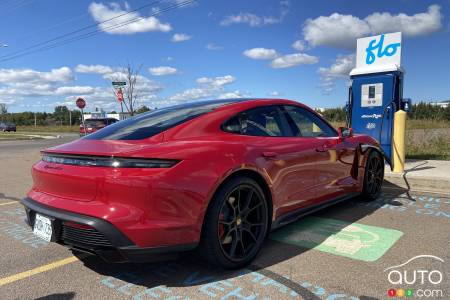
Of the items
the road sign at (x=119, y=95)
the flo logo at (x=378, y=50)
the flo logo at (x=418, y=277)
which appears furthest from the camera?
the road sign at (x=119, y=95)

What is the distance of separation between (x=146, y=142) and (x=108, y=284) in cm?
115

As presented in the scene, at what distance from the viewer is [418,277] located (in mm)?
3023

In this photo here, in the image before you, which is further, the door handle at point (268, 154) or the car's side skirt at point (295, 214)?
the car's side skirt at point (295, 214)

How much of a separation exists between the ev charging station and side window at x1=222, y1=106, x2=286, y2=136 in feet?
15.1

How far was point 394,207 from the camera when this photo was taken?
5195 millimetres

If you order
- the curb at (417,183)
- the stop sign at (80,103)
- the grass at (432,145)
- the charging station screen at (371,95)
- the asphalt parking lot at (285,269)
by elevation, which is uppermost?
the stop sign at (80,103)

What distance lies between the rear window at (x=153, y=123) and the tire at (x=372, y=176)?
102 inches

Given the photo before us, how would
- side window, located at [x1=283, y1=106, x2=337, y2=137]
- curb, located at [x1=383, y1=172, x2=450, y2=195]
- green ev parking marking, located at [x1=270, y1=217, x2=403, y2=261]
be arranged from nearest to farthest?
green ev parking marking, located at [x1=270, y1=217, x2=403, y2=261]
side window, located at [x1=283, y1=106, x2=337, y2=137]
curb, located at [x1=383, y1=172, x2=450, y2=195]

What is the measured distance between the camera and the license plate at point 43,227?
2.87 m

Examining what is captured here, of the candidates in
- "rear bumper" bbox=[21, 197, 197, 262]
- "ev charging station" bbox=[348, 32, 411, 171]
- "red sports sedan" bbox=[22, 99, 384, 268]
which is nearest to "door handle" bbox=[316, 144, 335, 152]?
"red sports sedan" bbox=[22, 99, 384, 268]

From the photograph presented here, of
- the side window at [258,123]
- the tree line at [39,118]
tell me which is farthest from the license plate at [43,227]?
the tree line at [39,118]

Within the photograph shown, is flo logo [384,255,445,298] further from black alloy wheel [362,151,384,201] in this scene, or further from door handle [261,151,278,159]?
black alloy wheel [362,151,384,201]

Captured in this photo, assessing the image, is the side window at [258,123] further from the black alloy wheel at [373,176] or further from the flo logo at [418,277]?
the black alloy wheel at [373,176]

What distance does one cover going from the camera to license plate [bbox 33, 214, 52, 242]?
287cm
